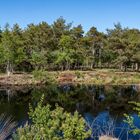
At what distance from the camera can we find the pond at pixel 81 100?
47.8m

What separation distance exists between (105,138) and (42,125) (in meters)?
4.98

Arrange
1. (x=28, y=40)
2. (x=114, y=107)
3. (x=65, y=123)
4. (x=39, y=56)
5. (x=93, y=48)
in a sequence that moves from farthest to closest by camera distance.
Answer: (x=93, y=48) → (x=28, y=40) → (x=39, y=56) → (x=114, y=107) → (x=65, y=123)

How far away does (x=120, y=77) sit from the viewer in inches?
3799

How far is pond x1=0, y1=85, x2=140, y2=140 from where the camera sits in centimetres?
4778

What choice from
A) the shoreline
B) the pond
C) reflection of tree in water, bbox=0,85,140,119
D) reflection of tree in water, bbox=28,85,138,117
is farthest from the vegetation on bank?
reflection of tree in water, bbox=0,85,140,119

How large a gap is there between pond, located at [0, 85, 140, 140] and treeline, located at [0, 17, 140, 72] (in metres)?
19.8

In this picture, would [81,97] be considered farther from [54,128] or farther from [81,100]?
[54,128]

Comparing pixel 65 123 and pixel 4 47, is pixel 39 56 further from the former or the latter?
pixel 65 123

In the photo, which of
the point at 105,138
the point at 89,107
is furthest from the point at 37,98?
the point at 105,138

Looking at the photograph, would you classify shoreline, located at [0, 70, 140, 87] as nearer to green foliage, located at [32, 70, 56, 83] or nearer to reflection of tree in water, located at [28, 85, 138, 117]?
green foliage, located at [32, 70, 56, 83]

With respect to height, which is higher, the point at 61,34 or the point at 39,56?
the point at 61,34

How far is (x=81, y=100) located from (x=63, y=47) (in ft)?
151

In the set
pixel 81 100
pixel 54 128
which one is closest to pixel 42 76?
pixel 81 100

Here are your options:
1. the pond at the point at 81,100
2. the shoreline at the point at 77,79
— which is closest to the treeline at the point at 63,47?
the shoreline at the point at 77,79
